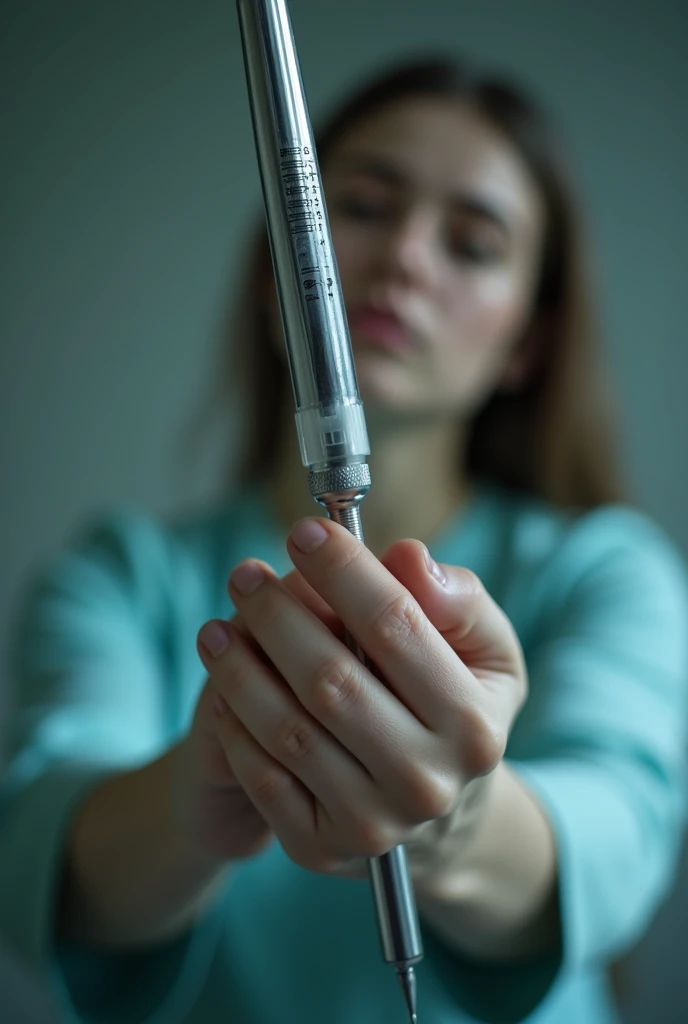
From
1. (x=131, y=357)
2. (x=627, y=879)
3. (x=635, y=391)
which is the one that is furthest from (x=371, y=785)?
(x=131, y=357)

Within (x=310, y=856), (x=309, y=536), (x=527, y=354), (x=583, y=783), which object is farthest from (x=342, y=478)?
(x=527, y=354)

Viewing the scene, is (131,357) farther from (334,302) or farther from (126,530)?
(334,302)

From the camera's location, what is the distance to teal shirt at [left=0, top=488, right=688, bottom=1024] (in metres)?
0.44

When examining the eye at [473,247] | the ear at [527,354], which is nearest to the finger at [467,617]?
the eye at [473,247]

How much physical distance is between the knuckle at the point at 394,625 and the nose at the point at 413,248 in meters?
0.35

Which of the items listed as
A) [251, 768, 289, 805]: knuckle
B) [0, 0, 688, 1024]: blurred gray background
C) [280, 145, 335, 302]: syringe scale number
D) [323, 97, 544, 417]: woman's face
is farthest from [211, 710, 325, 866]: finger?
[0, 0, 688, 1024]: blurred gray background

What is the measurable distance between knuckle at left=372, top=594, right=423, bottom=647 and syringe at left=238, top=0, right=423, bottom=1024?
1.2 inches

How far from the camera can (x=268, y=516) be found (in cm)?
69

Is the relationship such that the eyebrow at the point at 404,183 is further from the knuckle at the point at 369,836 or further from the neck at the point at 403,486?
the knuckle at the point at 369,836

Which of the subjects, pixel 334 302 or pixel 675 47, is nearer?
pixel 334 302

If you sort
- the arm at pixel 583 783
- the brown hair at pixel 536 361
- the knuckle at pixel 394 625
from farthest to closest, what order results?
the brown hair at pixel 536 361, the arm at pixel 583 783, the knuckle at pixel 394 625

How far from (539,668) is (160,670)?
27 centimetres

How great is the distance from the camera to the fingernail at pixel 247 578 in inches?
11.0

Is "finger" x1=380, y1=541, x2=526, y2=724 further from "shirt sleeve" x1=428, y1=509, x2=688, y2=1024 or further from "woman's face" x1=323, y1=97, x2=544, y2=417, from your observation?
"woman's face" x1=323, y1=97, x2=544, y2=417
